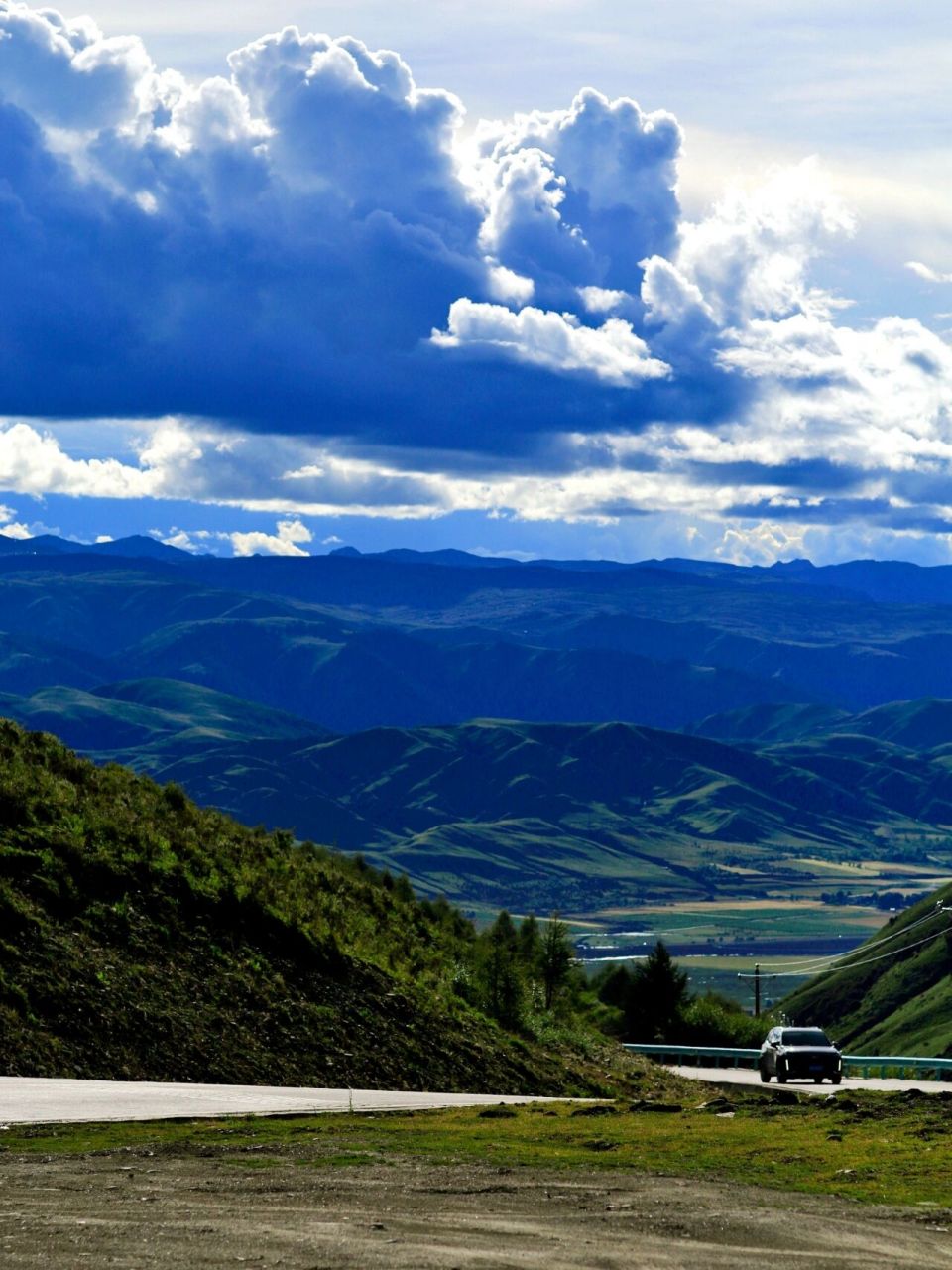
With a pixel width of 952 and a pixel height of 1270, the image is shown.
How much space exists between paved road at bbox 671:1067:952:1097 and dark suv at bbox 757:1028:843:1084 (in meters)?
0.33

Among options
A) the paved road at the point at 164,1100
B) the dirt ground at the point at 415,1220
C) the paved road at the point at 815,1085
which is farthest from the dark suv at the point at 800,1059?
the dirt ground at the point at 415,1220

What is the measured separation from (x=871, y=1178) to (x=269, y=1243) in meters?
9.73

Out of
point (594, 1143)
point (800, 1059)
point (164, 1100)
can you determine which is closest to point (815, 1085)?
point (800, 1059)

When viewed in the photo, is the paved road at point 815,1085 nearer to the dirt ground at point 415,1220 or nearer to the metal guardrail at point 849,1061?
the metal guardrail at point 849,1061

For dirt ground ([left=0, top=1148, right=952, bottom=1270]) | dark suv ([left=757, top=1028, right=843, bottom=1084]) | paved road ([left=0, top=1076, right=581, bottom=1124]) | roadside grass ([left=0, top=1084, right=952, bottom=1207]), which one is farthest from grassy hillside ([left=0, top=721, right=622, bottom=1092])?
dirt ground ([left=0, top=1148, right=952, bottom=1270])

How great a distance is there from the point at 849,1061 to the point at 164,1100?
33982 millimetres

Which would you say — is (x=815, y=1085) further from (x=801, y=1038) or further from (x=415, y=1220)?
(x=415, y=1220)

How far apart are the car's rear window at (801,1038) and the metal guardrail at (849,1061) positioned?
10.1 ft

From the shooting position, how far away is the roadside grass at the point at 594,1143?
2239 cm

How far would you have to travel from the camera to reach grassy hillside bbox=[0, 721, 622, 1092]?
123 feet

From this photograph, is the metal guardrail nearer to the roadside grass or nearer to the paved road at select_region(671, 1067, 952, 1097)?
the paved road at select_region(671, 1067, 952, 1097)

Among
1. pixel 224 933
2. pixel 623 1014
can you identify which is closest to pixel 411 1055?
pixel 224 933

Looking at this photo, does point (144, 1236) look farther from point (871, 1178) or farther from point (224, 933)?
point (224, 933)

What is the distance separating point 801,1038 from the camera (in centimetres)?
5069
